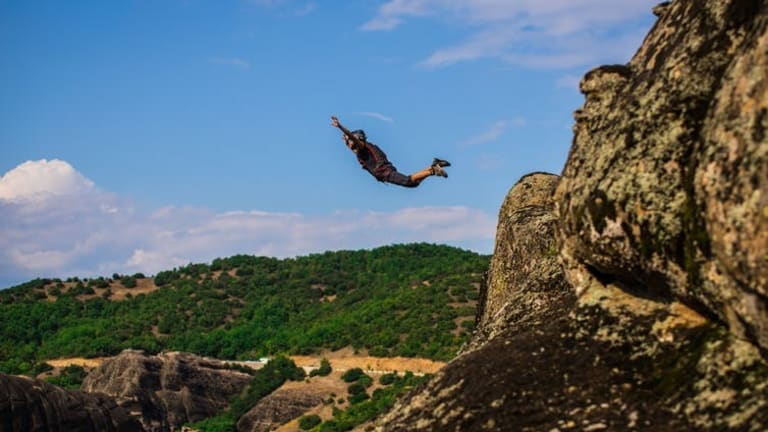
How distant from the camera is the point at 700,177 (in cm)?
862

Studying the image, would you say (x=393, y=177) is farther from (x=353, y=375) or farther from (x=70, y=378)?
(x=70, y=378)

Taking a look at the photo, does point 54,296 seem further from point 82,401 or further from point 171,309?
point 82,401

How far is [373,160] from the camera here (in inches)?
877

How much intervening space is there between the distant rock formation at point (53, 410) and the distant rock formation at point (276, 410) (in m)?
16.7

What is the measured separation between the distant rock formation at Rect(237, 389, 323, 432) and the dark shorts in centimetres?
7914

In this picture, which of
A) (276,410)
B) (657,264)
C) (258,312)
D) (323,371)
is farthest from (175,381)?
(657,264)

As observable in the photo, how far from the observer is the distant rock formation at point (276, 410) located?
328 ft

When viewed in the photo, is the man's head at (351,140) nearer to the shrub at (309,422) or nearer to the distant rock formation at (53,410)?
the distant rock formation at (53,410)

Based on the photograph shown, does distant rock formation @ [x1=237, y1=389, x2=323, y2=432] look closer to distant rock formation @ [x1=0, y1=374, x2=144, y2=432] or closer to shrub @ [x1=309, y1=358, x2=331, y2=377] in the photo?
shrub @ [x1=309, y1=358, x2=331, y2=377]

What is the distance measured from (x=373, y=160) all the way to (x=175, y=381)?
92967mm

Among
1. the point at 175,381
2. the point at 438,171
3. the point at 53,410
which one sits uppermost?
the point at 438,171

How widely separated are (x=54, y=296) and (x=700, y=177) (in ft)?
609

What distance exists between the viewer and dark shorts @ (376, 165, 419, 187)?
2189cm

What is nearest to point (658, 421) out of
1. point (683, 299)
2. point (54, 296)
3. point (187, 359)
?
point (683, 299)
